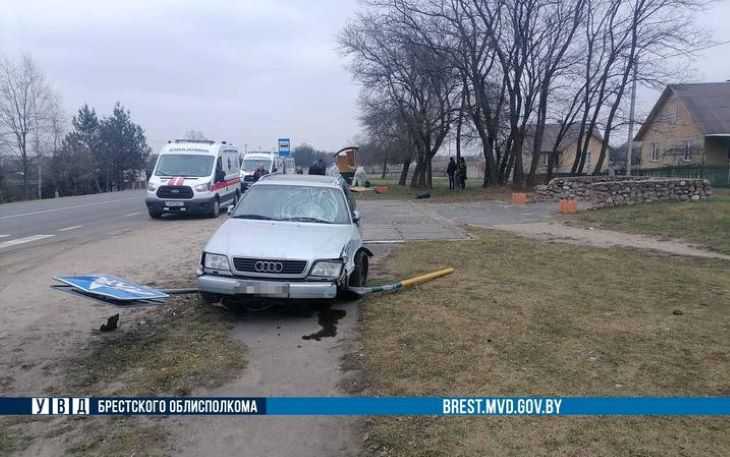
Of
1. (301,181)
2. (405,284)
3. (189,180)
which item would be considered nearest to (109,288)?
(301,181)

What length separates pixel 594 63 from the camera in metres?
29.2

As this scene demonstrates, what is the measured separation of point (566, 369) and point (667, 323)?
1968 millimetres

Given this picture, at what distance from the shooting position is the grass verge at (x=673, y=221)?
1203 cm

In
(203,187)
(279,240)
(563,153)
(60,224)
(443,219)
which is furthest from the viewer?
(563,153)

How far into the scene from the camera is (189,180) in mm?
16891

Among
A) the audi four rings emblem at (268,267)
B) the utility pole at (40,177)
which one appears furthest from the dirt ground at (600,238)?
the utility pole at (40,177)

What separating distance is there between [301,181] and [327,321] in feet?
9.00

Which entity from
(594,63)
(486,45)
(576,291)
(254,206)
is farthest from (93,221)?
(594,63)

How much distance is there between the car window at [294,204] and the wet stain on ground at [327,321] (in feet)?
4.23

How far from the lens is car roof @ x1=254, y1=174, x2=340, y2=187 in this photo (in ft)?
26.3

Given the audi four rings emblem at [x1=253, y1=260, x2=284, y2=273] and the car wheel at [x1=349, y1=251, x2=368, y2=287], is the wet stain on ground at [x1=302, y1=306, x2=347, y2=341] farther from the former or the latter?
the audi four rings emblem at [x1=253, y1=260, x2=284, y2=273]

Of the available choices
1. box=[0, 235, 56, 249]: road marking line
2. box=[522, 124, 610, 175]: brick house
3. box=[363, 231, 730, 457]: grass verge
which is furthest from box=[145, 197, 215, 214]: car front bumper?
box=[522, 124, 610, 175]: brick house

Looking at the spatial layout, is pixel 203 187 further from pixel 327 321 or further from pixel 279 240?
pixel 327 321

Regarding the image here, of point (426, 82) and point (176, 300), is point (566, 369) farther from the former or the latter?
point (426, 82)
